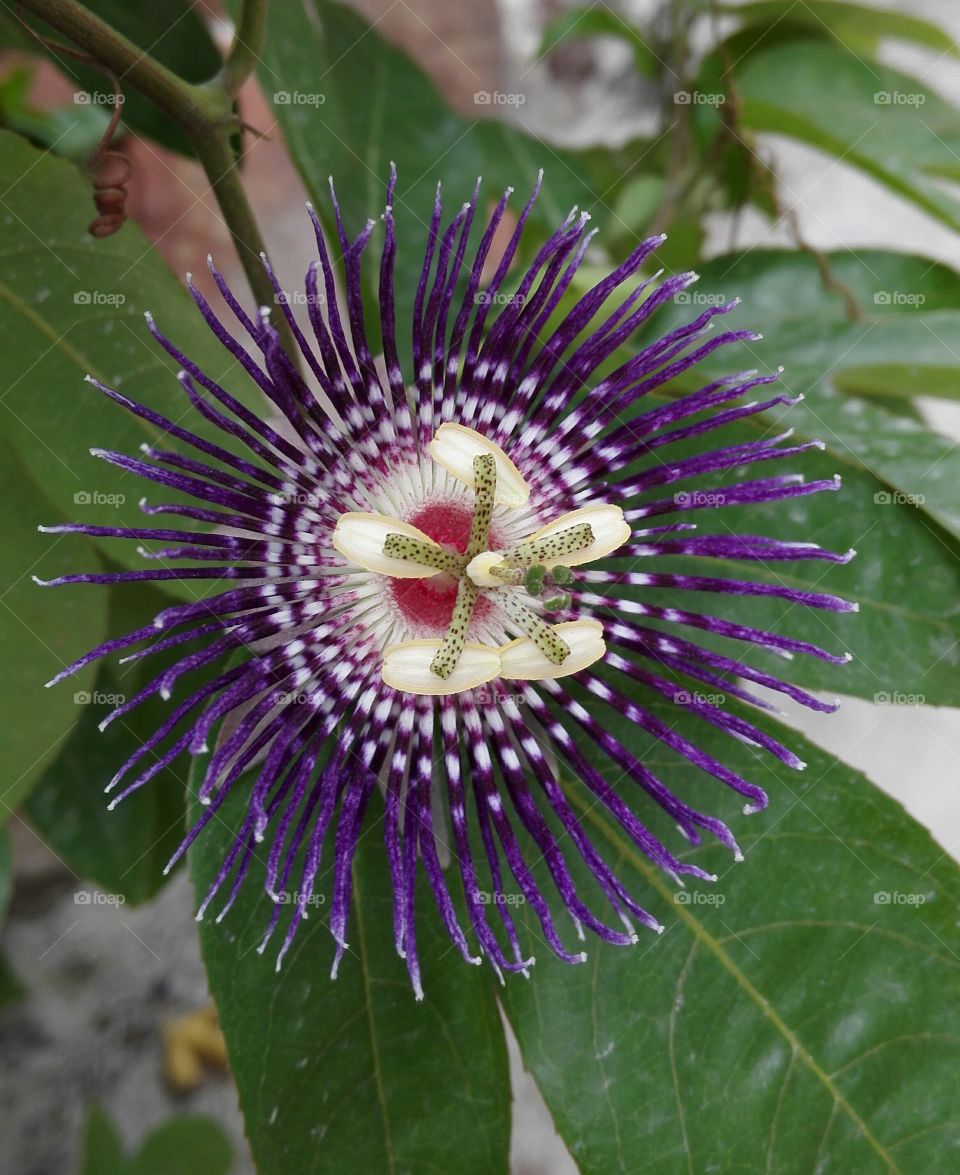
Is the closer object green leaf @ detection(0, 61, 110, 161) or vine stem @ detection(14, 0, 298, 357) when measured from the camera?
vine stem @ detection(14, 0, 298, 357)

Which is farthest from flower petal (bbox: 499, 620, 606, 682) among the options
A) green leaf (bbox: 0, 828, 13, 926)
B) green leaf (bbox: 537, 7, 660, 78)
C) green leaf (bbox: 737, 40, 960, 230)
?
green leaf (bbox: 537, 7, 660, 78)

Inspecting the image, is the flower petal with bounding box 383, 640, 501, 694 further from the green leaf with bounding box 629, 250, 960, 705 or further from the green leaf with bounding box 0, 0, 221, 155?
the green leaf with bounding box 0, 0, 221, 155

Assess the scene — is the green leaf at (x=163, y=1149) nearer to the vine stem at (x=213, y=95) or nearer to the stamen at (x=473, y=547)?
the stamen at (x=473, y=547)

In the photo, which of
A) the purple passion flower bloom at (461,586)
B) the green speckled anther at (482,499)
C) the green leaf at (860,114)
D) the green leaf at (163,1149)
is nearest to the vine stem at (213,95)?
the purple passion flower bloom at (461,586)

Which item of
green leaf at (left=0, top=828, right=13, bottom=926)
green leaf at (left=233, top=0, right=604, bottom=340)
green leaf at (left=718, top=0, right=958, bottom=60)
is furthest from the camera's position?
green leaf at (left=718, top=0, right=958, bottom=60)

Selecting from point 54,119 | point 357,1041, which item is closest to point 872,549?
point 357,1041

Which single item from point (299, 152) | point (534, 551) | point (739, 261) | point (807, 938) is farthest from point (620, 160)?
point (807, 938)

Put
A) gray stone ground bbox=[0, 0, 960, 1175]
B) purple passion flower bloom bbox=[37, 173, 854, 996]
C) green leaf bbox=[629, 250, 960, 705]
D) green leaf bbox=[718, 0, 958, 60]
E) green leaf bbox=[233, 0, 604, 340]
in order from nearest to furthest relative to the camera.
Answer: purple passion flower bloom bbox=[37, 173, 854, 996], green leaf bbox=[629, 250, 960, 705], green leaf bbox=[233, 0, 604, 340], green leaf bbox=[718, 0, 958, 60], gray stone ground bbox=[0, 0, 960, 1175]
